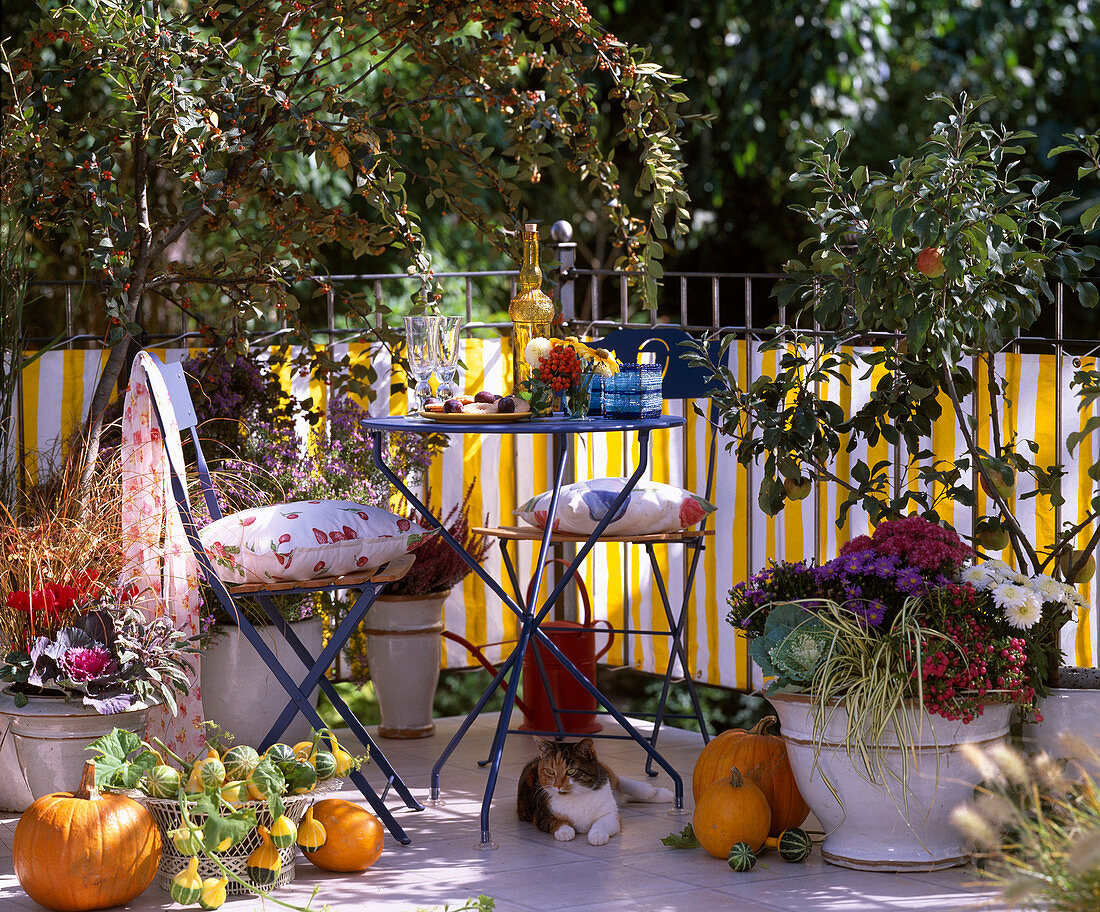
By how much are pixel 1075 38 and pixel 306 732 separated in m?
7.26

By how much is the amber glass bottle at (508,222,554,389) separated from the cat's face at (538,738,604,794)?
894 mm

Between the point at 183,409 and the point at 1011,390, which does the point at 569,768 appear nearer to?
the point at 183,409

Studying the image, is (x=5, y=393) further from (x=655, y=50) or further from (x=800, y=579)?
(x=655, y=50)

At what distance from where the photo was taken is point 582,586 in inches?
178

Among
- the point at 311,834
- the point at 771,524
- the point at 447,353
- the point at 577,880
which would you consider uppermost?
the point at 447,353

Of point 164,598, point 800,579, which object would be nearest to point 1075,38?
point 800,579

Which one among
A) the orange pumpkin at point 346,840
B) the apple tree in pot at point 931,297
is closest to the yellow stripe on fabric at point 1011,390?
the apple tree in pot at point 931,297

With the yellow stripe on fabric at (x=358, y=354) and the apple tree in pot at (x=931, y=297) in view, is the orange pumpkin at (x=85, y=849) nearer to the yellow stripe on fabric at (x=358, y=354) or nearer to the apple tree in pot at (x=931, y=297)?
the apple tree in pot at (x=931, y=297)

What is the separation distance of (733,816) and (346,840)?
33.4 inches

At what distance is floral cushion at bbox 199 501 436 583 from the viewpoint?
3252mm

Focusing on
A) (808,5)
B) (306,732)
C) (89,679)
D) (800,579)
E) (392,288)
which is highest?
(808,5)

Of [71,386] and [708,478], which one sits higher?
[71,386]

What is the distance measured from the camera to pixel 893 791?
3.02 m

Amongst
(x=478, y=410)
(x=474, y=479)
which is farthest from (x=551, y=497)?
(x=474, y=479)
